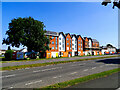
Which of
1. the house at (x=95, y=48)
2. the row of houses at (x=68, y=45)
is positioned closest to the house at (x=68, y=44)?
the row of houses at (x=68, y=45)

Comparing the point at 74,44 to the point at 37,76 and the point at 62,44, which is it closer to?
the point at 62,44

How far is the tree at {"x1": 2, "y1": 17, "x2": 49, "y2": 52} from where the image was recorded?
4056 cm

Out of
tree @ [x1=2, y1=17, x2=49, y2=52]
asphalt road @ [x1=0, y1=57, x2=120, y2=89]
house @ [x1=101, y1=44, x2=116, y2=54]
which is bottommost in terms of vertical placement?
asphalt road @ [x1=0, y1=57, x2=120, y2=89]

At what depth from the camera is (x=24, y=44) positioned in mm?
42031

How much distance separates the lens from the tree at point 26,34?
133 ft

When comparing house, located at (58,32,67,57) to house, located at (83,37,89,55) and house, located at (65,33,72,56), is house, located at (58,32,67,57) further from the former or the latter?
house, located at (83,37,89,55)

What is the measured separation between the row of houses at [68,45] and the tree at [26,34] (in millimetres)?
8180

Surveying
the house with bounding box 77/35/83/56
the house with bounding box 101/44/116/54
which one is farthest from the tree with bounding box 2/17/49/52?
the house with bounding box 101/44/116/54

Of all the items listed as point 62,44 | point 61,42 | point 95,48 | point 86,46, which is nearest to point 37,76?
point 61,42

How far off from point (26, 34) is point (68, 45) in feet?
109

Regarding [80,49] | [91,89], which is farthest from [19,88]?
[80,49]

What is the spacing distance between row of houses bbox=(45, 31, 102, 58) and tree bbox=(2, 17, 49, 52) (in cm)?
818

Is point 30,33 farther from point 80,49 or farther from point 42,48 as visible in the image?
point 80,49

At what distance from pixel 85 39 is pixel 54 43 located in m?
30.5
